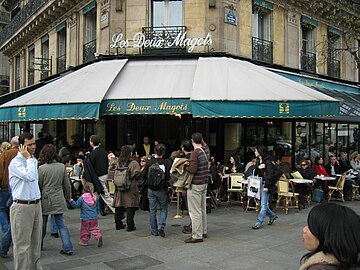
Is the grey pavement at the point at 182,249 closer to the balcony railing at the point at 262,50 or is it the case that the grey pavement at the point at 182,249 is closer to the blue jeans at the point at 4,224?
the blue jeans at the point at 4,224

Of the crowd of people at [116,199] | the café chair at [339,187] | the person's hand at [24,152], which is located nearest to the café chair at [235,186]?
the crowd of people at [116,199]

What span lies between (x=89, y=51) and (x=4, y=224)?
9437mm

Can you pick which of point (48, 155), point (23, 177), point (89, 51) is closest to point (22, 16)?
point (89, 51)

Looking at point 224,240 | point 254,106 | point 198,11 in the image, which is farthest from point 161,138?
point 224,240

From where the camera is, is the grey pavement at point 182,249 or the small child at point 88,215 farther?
the small child at point 88,215

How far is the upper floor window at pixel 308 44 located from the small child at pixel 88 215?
11330mm

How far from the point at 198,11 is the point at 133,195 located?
7.23 metres

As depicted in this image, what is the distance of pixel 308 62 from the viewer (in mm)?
15297

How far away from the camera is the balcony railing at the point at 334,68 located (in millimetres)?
16625

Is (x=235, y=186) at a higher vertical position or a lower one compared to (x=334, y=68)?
lower

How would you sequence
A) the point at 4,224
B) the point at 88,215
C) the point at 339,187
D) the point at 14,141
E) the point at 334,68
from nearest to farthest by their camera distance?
the point at 4,224 → the point at 88,215 → the point at 14,141 → the point at 339,187 → the point at 334,68

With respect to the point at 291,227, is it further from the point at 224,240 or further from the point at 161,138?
the point at 161,138

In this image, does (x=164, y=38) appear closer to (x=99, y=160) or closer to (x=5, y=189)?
(x=99, y=160)

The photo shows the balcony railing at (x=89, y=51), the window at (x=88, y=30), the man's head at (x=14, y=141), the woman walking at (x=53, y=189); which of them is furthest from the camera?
the window at (x=88, y=30)
